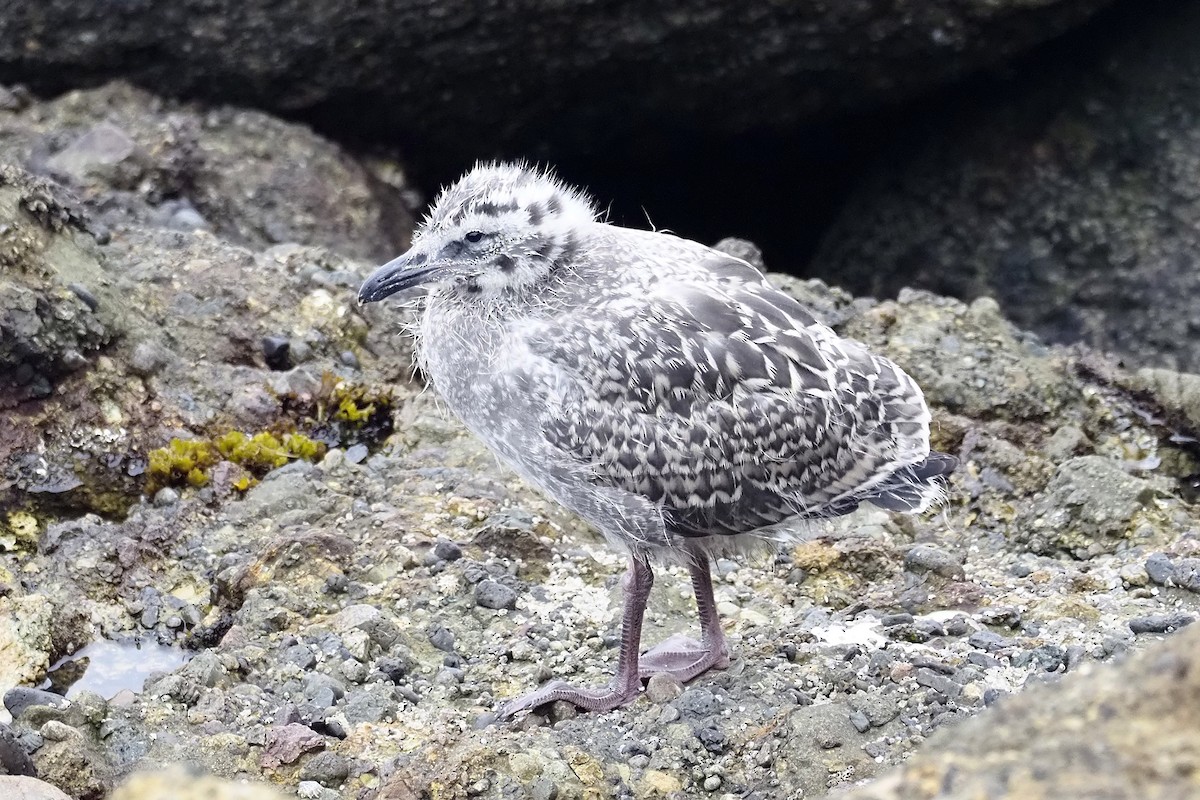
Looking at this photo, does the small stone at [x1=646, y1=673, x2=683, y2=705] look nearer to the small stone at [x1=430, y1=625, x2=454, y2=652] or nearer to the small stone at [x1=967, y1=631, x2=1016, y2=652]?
the small stone at [x1=430, y1=625, x2=454, y2=652]

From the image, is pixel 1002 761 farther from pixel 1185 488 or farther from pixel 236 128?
pixel 236 128

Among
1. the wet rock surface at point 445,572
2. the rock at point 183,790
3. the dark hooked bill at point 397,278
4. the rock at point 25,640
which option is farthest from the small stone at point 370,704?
the rock at point 183,790

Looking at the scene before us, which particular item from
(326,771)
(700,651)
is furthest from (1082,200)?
(326,771)

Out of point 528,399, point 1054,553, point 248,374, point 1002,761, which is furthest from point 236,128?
point 1002,761

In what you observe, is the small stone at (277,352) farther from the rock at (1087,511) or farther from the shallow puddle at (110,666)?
the rock at (1087,511)

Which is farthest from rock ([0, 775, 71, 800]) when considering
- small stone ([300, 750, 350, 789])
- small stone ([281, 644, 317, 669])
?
small stone ([281, 644, 317, 669])
